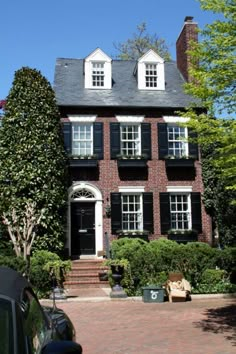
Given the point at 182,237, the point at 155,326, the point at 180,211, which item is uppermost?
the point at 180,211

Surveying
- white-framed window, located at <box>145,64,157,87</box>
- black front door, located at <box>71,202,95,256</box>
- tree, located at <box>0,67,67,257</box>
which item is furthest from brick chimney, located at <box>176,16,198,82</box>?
black front door, located at <box>71,202,95,256</box>

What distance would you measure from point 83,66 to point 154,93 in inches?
150

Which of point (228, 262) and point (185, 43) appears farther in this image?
point (185, 43)

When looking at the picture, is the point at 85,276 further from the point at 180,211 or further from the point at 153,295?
the point at 180,211

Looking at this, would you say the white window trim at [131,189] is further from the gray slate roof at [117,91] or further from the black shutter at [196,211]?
the gray slate roof at [117,91]

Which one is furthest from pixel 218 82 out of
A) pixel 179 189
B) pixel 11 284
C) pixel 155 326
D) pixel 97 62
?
pixel 97 62

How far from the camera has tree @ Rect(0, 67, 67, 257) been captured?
1566 cm

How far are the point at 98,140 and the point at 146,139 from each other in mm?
2015

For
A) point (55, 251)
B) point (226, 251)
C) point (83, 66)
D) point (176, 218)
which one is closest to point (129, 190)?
point (176, 218)

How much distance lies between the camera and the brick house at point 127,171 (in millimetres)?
17812

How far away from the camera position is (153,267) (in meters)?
13.1

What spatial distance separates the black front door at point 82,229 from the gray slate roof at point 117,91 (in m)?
4.22

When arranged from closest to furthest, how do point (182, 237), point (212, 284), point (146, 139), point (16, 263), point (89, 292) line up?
point (16, 263) → point (212, 284) → point (89, 292) → point (182, 237) → point (146, 139)

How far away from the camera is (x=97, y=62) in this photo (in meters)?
19.6
